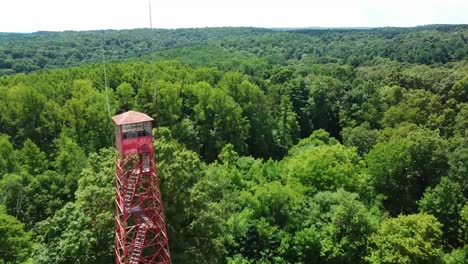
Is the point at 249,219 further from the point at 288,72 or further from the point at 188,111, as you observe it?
the point at 288,72

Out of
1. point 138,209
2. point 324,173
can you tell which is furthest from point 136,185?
point 324,173

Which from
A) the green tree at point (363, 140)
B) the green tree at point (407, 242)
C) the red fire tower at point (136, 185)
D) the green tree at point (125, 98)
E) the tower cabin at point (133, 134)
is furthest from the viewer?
the green tree at point (125, 98)

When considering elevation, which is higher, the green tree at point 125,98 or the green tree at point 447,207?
the green tree at point 125,98

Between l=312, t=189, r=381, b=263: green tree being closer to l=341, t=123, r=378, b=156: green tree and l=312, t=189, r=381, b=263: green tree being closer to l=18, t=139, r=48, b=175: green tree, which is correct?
l=341, t=123, r=378, b=156: green tree

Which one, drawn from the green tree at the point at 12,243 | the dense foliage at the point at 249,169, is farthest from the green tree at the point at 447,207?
the green tree at the point at 12,243

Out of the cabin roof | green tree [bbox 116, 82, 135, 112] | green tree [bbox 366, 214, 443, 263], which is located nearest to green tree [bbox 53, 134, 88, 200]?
green tree [bbox 116, 82, 135, 112]

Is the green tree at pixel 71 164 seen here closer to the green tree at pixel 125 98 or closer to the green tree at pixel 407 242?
the green tree at pixel 125 98
